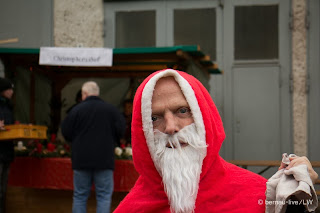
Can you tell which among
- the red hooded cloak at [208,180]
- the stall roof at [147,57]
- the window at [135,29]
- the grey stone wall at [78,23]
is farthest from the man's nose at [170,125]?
the grey stone wall at [78,23]

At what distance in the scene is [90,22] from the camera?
838 centimetres

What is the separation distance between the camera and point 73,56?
677cm

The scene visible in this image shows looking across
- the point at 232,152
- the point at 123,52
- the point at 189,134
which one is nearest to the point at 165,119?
the point at 189,134

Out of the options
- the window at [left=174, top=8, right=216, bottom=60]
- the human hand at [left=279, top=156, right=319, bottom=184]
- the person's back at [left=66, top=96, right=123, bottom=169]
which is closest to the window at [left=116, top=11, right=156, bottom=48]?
the window at [left=174, top=8, right=216, bottom=60]

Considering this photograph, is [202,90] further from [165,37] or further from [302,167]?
[165,37]

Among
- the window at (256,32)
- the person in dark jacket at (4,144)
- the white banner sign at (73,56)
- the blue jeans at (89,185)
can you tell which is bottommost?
the blue jeans at (89,185)

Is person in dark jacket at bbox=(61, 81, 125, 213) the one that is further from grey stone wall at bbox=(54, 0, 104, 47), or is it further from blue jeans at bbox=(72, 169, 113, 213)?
grey stone wall at bbox=(54, 0, 104, 47)

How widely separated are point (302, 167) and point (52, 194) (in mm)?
5611

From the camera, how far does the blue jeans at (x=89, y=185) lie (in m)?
5.79

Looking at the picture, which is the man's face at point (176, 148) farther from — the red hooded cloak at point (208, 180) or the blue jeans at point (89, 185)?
the blue jeans at point (89, 185)

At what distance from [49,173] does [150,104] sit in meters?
4.98

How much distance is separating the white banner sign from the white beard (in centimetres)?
480

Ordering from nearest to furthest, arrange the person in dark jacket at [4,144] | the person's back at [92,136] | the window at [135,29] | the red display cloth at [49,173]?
1. the person's back at [92,136]
2. the person in dark jacket at [4,144]
3. the red display cloth at [49,173]
4. the window at [135,29]

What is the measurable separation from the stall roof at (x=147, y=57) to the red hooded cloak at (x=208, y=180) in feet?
13.4
